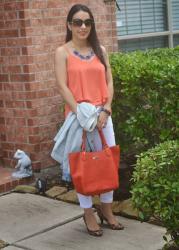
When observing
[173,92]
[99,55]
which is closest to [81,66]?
[99,55]

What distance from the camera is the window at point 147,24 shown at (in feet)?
26.6

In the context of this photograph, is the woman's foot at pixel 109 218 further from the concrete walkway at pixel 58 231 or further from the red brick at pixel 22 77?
the red brick at pixel 22 77

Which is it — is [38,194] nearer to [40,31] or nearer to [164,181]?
[40,31]

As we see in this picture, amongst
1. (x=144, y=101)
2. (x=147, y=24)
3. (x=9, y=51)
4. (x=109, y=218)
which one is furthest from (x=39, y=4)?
(x=109, y=218)

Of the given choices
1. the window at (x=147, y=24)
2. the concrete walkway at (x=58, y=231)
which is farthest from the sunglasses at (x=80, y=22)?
the window at (x=147, y=24)

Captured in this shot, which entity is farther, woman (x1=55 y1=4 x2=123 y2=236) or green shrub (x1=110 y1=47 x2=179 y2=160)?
green shrub (x1=110 y1=47 x2=179 y2=160)

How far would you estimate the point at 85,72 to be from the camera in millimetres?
4930

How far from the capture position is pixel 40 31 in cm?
647

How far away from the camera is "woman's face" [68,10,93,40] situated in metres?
4.94

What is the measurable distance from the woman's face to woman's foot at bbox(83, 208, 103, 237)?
4.83ft

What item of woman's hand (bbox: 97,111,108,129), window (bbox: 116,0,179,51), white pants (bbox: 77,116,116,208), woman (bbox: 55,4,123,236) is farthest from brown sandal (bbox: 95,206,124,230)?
window (bbox: 116,0,179,51)

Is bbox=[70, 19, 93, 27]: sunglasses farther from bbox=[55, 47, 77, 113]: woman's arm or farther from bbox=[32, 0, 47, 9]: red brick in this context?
bbox=[32, 0, 47, 9]: red brick

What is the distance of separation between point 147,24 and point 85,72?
3.79m

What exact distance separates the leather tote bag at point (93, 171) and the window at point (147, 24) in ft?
11.4
